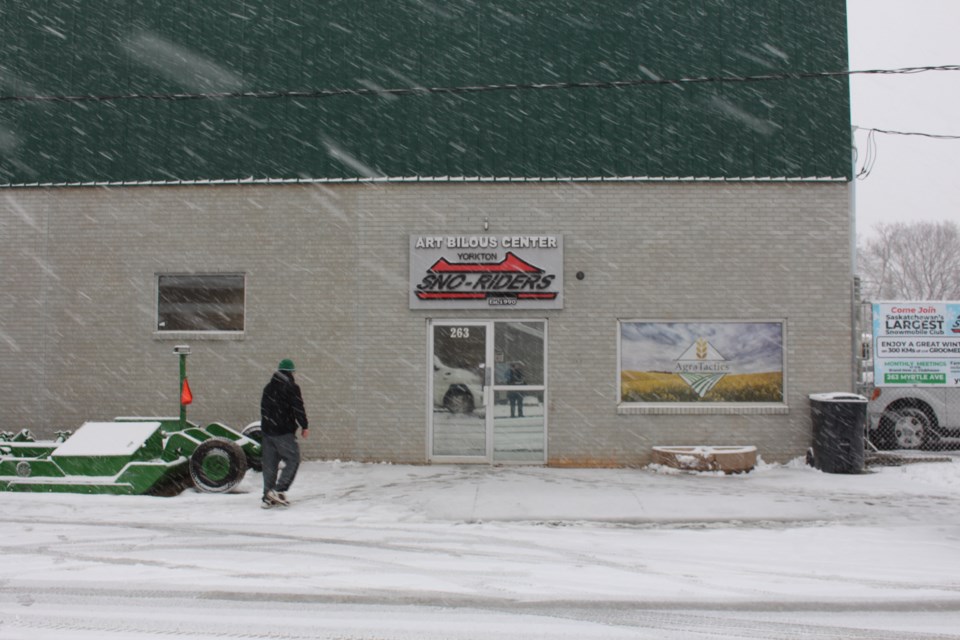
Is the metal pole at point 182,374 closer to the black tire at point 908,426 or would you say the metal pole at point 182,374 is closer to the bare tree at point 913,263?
the black tire at point 908,426

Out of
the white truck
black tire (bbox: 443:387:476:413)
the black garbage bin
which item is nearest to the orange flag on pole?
black tire (bbox: 443:387:476:413)

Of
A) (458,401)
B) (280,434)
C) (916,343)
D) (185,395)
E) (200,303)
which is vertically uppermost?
(200,303)

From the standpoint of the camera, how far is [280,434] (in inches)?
396

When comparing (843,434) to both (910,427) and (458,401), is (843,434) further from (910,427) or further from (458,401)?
(458,401)

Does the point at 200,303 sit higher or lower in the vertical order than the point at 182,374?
higher

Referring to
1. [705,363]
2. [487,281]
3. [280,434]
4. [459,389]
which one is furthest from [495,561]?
[705,363]

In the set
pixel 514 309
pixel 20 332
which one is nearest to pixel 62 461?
pixel 20 332

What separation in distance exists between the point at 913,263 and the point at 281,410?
2898 inches

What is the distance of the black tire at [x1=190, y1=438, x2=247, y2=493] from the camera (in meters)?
10.7

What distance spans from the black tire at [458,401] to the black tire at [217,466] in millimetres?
3611

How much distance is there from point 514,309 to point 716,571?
6.67 m

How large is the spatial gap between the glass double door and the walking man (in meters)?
3.57

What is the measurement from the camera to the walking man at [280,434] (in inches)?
394

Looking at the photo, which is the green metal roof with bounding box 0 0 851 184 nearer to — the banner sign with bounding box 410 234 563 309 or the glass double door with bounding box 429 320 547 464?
the banner sign with bounding box 410 234 563 309
